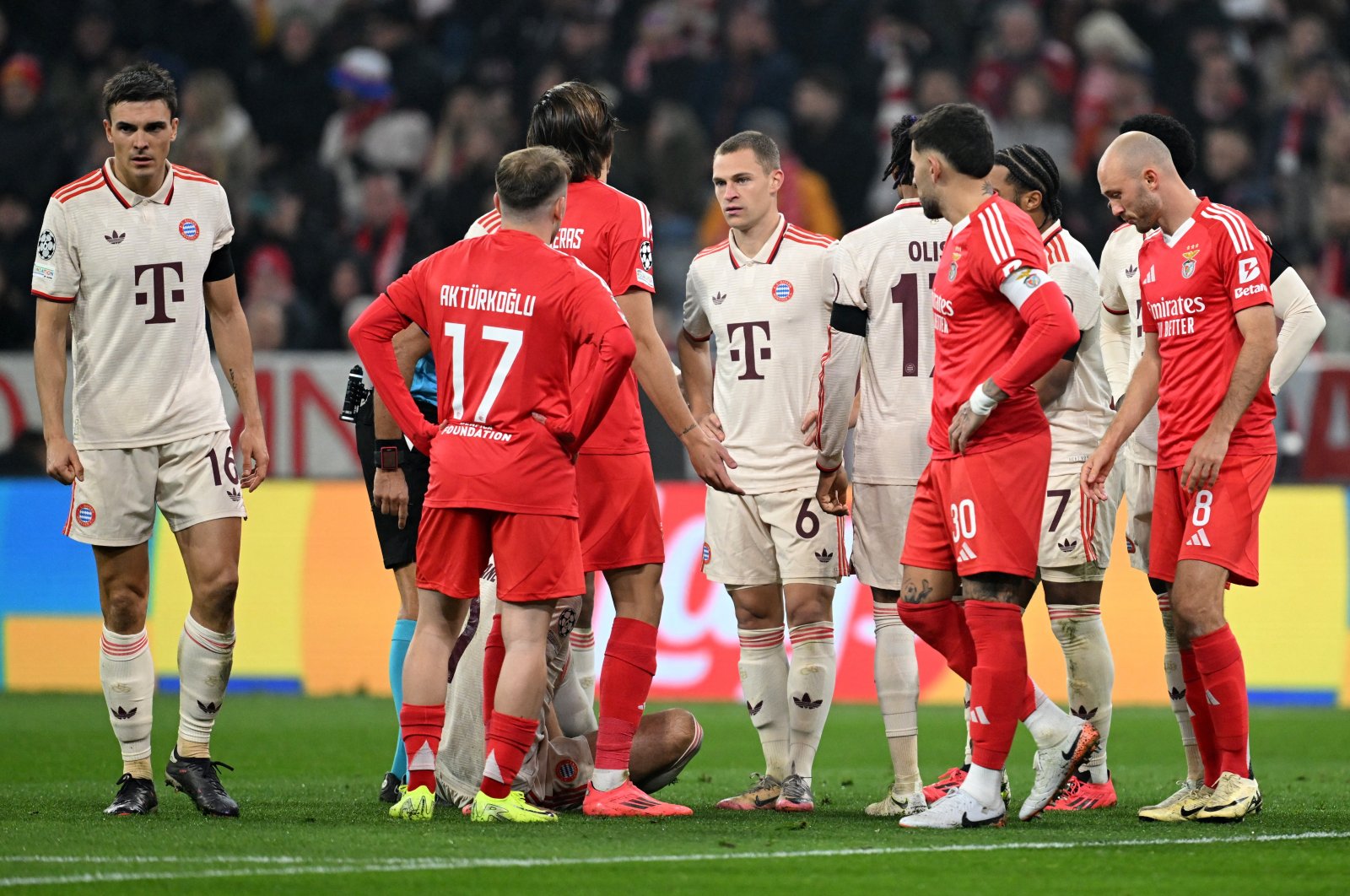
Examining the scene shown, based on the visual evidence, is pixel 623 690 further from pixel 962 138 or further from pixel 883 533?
pixel 962 138

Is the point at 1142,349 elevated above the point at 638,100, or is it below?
below

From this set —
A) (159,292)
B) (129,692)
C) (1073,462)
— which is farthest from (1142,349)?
(129,692)

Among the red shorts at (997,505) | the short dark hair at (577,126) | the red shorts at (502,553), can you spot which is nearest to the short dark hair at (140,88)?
the short dark hair at (577,126)

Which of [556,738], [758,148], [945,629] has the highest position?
[758,148]

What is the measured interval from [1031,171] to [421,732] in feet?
11.0

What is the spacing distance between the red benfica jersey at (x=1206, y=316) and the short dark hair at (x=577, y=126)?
214 cm

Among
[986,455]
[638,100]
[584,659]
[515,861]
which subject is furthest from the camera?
[638,100]

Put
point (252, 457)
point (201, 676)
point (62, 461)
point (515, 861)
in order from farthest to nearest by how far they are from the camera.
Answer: point (252, 457), point (201, 676), point (62, 461), point (515, 861)

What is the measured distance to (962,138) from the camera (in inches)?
247

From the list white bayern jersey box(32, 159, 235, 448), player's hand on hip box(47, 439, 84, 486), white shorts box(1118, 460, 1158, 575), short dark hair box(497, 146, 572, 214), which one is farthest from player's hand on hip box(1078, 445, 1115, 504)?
player's hand on hip box(47, 439, 84, 486)

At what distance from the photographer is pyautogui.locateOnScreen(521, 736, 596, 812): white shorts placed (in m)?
6.82

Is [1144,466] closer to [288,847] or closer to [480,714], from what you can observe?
[480,714]

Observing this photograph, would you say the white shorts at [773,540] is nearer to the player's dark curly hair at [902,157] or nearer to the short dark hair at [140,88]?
the player's dark curly hair at [902,157]

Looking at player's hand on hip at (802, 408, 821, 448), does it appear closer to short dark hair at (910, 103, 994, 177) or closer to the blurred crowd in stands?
short dark hair at (910, 103, 994, 177)
